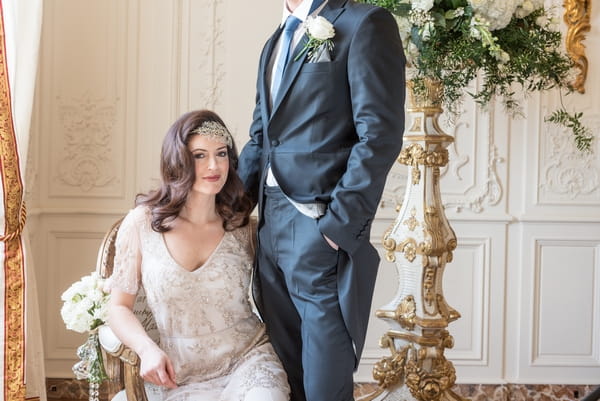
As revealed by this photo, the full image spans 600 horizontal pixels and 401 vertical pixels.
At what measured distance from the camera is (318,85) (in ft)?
7.36

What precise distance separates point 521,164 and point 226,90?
5.77 ft

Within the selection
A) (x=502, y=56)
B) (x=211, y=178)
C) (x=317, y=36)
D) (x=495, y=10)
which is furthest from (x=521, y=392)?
(x=317, y=36)

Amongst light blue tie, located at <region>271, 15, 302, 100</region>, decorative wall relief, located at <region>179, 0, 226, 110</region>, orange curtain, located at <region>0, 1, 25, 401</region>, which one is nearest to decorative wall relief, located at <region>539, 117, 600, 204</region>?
decorative wall relief, located at <region>179, 0, 226, 110</region>

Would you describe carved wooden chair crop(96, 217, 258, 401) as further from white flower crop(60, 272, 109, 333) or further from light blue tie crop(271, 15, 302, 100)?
light blue tie crop(271, 15, 302, 100)

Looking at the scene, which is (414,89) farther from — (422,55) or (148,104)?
(148,104)

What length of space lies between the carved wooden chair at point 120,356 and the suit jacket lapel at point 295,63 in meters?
0.81

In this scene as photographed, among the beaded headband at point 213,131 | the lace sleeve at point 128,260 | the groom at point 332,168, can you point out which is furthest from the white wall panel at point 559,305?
the lace sleeve at point 128,260

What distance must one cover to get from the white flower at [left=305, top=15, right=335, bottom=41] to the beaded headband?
1.45ft

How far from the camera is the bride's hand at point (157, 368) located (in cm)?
214

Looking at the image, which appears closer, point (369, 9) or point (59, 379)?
point (369, 9)

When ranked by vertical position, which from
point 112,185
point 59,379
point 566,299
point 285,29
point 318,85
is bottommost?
point 59,379

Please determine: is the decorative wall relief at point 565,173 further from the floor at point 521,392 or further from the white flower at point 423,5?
the white flower at point 423,5

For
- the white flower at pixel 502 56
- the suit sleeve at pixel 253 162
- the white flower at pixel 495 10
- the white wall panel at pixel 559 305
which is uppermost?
the white flower at pixel 495 10

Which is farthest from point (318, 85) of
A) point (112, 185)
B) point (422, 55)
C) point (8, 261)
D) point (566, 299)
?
point (566, 299)
